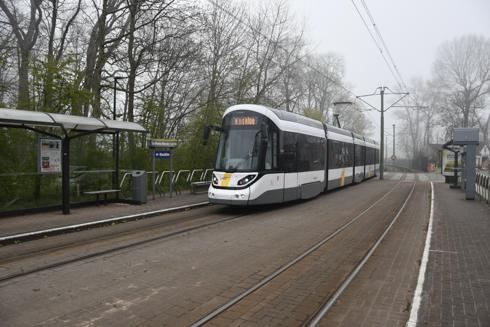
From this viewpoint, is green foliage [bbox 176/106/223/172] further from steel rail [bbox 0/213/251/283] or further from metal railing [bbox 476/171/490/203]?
metal railing [bbox 476/171/490/203]

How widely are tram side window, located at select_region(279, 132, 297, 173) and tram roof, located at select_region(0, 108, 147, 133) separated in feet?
15.9

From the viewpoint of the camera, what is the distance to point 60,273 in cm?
634

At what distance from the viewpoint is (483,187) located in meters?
17.1

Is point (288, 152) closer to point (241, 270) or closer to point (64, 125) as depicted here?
point (64, 125)

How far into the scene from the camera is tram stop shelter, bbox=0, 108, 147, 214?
10.1 m

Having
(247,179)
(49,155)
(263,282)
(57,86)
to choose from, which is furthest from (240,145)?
(263,282)

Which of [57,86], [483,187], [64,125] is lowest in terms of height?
[483,187]

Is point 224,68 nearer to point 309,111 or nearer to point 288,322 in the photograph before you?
point 288,322

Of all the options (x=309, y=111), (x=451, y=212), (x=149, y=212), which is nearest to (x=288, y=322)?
(x=149, y=212)

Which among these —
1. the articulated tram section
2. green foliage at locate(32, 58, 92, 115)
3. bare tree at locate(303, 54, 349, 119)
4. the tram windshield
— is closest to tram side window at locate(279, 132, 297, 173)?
the tram windshield

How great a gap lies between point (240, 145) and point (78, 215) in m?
5.01

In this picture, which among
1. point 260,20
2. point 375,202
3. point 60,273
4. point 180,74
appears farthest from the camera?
point 260,20

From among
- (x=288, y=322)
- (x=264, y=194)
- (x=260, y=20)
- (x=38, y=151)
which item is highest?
(x=260, y=20)

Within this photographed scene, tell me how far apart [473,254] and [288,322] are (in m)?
5.00
